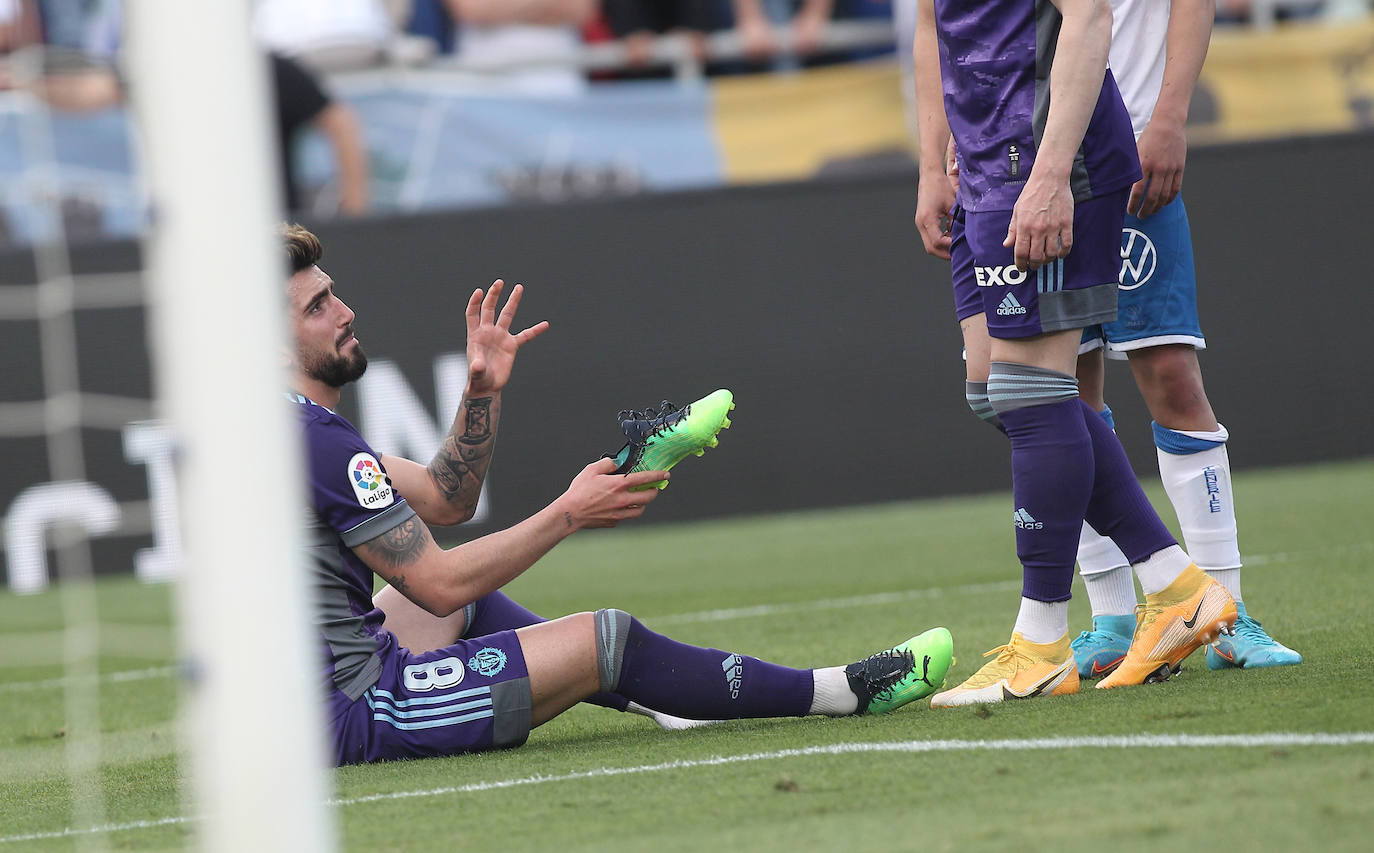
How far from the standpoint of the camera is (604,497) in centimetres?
313

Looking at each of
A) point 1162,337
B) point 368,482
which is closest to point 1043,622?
point 1162,337

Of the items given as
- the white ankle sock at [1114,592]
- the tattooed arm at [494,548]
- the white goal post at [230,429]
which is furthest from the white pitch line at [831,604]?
the white goal post at [230,429]

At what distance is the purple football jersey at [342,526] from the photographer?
10.3 feet

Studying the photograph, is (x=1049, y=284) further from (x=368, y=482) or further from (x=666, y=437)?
(x=368, y=482)

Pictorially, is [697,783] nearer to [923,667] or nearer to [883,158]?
[923,667]

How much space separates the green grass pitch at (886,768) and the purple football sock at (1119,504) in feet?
0.94

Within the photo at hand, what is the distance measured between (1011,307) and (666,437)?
715 mm

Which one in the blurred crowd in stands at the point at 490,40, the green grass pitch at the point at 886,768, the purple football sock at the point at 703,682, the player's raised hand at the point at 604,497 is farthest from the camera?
the blurred crowd in stands at the point at 490,40

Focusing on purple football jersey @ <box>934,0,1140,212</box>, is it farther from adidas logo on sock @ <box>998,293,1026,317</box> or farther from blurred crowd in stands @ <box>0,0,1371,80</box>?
blurred crowd in stands @ <box>0,0,1371,80</box>

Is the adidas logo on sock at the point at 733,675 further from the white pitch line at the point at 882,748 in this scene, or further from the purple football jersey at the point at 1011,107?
the purple football jersey at the point at 1011,107

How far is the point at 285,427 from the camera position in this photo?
6.06 ft

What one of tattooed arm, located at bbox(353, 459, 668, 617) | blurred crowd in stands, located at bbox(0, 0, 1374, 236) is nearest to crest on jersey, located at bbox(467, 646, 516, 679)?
tattooed arm, located at bbox(353, 459, 668, 617)

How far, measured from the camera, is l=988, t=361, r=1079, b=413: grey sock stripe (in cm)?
330

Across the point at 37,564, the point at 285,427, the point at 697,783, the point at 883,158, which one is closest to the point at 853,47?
the point at 883,158
